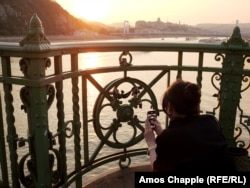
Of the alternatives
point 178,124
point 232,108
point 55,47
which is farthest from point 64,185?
point 232,108

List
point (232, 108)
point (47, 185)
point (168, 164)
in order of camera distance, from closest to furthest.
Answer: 1. point (168, 164)
2. point (47, 185)
3. point (232, 108)

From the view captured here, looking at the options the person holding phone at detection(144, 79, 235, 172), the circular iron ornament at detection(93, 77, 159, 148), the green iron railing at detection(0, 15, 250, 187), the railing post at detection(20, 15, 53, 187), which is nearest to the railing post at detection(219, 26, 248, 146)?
the green iron railing at detection(0, 15, 250, 187)

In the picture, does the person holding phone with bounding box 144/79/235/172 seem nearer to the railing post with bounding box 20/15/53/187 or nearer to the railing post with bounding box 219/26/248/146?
the railing post with bounding box 20/15/53/187

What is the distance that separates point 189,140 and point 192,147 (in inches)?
1.6

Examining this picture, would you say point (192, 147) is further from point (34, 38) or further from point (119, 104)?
point (119, 104)

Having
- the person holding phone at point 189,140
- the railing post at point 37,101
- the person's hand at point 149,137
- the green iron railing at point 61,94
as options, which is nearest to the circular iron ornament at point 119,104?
the green iron railing at point 61,94

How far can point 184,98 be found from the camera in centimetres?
171

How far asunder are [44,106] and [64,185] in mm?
816

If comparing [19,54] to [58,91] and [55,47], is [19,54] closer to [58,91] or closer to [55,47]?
[55,47]

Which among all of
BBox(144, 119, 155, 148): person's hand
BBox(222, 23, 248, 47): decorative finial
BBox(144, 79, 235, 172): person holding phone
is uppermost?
BBox(222, 23, 248, 47): decorative finial

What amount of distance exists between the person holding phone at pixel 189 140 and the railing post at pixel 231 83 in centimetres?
126

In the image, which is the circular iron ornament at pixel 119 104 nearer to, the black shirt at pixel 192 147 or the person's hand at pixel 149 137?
the person's hand at pixel 149 137

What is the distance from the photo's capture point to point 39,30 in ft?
6.68

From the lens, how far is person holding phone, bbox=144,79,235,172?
1.64 m
